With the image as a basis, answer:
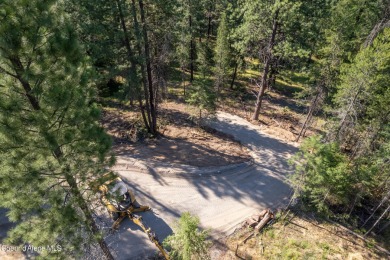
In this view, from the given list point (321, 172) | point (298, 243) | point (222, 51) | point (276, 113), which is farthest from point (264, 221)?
point (222, 51)

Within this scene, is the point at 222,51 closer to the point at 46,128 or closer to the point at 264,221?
the point at 264,221

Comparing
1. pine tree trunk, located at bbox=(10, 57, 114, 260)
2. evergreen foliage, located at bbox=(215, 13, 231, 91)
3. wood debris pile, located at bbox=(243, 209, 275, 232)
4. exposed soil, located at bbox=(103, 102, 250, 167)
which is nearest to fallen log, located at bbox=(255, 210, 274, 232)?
wood debris pile, located at bbox=(243, 209, 275, 232)

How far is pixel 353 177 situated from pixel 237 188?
667cm

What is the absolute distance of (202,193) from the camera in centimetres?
1595

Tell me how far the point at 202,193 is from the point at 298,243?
5.93 m

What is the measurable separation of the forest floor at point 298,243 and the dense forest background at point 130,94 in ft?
3.79

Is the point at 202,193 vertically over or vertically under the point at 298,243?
over

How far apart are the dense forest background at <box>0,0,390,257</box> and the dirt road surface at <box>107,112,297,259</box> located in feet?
8.73

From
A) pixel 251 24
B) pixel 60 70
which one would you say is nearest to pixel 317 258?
pixel 60 70

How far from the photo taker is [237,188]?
1666cm

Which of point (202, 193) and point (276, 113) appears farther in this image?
point (276, 113)

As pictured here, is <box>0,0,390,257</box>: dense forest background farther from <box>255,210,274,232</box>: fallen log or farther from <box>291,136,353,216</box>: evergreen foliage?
<box>255,210,274,232</box>: fallen log

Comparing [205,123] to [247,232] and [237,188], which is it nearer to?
[237,188]

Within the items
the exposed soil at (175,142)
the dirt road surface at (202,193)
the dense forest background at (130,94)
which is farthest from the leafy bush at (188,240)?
the exposed soil at (175,142)
